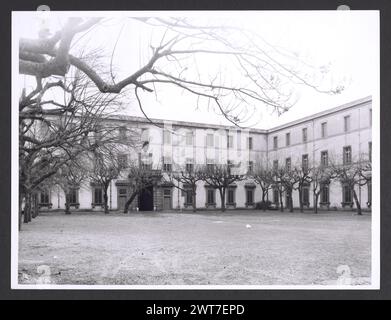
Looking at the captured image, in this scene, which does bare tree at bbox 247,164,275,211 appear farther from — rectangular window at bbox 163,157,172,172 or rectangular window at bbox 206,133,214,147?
rectangular window at bbox 163,157,172,172

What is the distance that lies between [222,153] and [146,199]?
1.47 metres

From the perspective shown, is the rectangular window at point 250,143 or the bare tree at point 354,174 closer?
the bare tree at point 354,174

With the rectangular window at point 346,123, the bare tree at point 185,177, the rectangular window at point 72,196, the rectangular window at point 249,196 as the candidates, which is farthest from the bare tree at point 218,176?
the rectangular window at point 72,196

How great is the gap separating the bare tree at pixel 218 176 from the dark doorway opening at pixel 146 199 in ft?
2.99

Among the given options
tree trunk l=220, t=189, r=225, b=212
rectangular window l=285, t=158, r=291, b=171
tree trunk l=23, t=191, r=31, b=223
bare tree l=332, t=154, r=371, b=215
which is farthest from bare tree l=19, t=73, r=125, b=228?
bare tree l=332, t=154, r=371, b=215

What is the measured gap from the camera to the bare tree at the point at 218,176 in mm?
6777

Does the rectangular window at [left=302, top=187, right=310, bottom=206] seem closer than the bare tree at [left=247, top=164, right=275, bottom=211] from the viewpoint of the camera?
No

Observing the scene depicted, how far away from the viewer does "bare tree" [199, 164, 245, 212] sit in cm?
678

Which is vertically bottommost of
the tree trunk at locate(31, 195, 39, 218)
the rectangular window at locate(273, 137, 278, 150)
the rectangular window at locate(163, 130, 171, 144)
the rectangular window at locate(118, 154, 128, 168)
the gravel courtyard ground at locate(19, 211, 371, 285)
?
the gravel courtyard ground at locate(19, 211, 371, 285)

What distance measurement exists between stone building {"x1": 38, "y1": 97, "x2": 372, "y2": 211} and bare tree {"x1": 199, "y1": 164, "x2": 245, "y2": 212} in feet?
0.29

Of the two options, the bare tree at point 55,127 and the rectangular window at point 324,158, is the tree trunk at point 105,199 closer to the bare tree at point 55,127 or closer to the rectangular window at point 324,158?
the bare tree at point 55,127

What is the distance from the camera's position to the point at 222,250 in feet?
21.4
